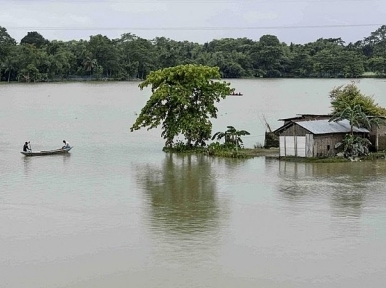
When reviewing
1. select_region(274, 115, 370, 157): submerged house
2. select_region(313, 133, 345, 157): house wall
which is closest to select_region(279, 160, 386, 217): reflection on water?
select_region(274, 115, 370, 157): submerged house

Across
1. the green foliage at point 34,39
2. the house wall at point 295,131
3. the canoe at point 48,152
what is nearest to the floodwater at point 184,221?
the canoe at point 48,152

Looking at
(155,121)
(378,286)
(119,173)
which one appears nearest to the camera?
(378,286)

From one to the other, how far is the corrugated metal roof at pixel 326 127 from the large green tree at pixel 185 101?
5024 mm

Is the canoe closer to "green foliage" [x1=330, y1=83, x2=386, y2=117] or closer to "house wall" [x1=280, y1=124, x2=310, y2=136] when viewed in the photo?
"house wall" [x1=280, y1=124, x2=310, y2=136]

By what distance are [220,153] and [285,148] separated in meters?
3.09

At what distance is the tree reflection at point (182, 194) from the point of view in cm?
2033

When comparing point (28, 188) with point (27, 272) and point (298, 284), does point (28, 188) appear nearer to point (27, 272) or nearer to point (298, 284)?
point (27, 272)

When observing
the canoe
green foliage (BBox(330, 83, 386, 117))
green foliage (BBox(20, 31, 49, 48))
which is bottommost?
the canoe

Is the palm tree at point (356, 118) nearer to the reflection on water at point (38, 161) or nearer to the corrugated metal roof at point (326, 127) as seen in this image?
the corrugated metal roof at point (326, 127)

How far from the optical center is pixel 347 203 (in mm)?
22812

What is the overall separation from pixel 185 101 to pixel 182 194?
9.65 metres

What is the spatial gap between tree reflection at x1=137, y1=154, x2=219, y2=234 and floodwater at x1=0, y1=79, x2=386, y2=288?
42 millimetres

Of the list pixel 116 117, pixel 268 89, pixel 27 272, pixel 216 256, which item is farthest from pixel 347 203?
pixel 268 89

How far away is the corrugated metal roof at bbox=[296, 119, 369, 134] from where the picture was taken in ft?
100
